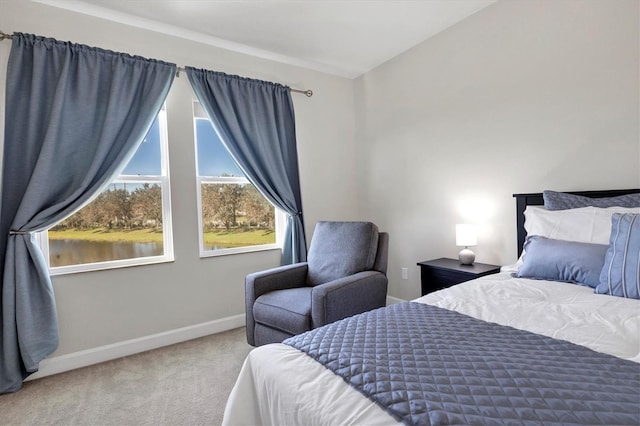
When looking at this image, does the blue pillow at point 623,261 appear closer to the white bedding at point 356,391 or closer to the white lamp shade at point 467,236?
the white bedding at point 356,391

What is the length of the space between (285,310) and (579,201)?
Result: 201cm

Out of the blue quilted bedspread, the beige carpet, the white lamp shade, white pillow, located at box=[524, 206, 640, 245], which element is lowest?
the beige carpet

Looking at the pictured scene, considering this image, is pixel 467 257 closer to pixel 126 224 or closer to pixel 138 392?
pixel 138 392

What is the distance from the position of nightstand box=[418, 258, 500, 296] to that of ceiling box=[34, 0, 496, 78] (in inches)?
81.5

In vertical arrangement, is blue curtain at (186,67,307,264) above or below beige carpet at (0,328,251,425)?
above

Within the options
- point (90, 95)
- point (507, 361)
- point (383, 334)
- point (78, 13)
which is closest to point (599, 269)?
point (507, 361)

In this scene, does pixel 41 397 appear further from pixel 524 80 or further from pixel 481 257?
pixel 524 80

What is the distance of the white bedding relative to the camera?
0.94 meters

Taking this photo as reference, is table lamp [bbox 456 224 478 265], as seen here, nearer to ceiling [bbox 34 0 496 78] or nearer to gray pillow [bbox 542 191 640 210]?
gray pillow [bbox 542 191 640 210]

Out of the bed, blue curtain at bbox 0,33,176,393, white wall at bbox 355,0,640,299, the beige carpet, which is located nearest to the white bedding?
the bed

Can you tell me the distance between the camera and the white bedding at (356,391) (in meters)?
0.94

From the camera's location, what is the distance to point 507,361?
1.02 m

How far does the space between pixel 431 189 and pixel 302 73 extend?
1840 mm

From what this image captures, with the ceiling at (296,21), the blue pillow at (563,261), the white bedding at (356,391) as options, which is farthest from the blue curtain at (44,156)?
the blue pillow at (563,261)
